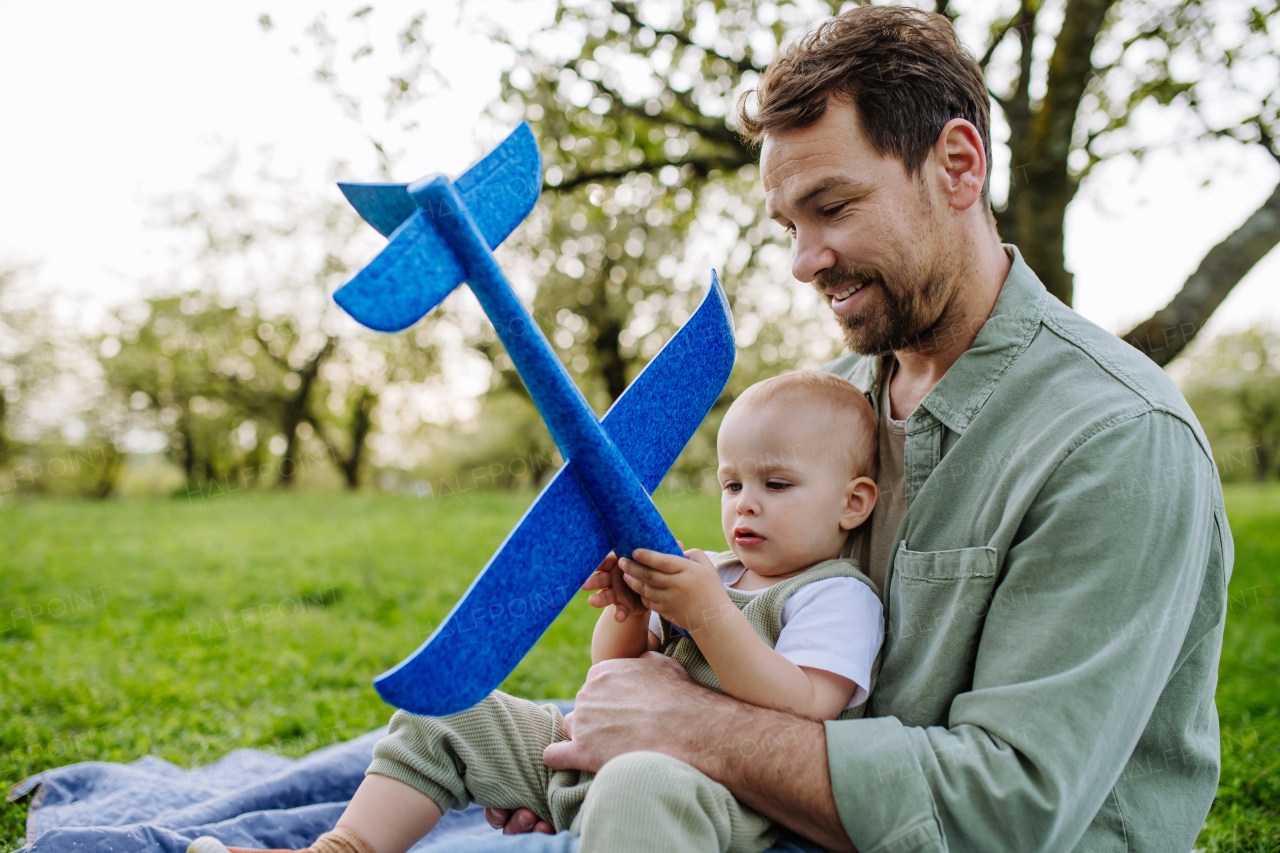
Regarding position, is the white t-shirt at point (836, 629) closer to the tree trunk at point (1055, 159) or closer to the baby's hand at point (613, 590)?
the baby's hand at point (613, 590)

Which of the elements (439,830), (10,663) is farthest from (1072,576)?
(10,663)

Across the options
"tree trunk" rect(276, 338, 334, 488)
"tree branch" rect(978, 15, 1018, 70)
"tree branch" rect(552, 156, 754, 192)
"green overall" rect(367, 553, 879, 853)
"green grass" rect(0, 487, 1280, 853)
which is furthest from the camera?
"tree trunk" rect(276, 338, 334, 488)

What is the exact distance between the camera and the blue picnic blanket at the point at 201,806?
7.34 feet

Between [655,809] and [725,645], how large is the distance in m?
0.35

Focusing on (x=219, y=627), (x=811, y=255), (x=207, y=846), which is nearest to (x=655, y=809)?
(x=207, y=846)

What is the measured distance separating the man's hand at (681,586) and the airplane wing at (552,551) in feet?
0.35

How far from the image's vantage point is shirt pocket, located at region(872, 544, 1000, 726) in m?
1.75

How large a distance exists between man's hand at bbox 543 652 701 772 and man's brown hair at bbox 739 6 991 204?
4.97 feet

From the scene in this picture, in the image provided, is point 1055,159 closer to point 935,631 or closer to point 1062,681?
point 935,631

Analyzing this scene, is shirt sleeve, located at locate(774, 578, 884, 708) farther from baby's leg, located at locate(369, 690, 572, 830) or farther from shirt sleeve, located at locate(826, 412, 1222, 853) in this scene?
baby's leg, located at locate(369, 690, 572, 830)

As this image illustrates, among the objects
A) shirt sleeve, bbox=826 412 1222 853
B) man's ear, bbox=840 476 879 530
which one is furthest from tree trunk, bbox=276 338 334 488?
shirt sleeve, bbox=826 412 1222 853

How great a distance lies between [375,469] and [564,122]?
3801 centimetres

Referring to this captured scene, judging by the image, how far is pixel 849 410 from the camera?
223 centimetres

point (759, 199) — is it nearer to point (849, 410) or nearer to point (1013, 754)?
point (849, 410)
